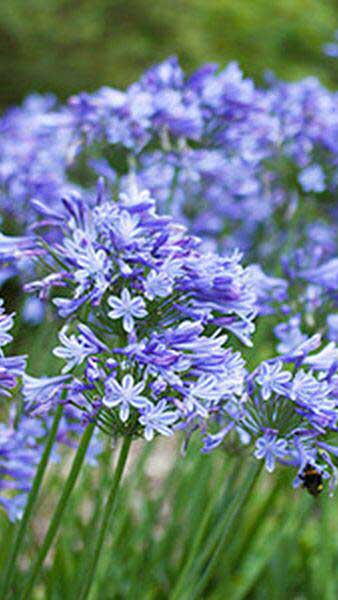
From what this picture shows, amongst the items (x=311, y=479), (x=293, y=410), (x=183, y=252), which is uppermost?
(x=183, y=252)

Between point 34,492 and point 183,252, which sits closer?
point 183,252

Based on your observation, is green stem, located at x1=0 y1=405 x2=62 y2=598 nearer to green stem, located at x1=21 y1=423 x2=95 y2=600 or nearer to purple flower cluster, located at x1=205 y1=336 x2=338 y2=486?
green stem, located at x1=21 y1=423 x2=95 y2=600

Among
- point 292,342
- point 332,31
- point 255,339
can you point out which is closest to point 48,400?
point 292,342

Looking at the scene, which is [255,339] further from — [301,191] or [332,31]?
[332,31]

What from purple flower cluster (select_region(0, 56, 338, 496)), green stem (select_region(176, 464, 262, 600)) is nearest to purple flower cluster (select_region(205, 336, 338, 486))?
purple flower cluster (select_region(0, 56, 338, 496))

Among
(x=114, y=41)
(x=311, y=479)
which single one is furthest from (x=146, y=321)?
(x=114, y=41)

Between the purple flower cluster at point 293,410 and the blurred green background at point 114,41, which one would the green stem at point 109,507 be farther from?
the blurred green background at point 114,41

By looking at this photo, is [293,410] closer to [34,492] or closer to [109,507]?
[109,507]

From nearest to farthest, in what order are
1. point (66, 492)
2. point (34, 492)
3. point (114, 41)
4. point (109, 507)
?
point (109, 507), point (66, 492), point (34, 492), point (114, 41)

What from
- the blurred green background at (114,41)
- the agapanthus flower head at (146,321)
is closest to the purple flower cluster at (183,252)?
the agapanthus flower head at (146,321)
